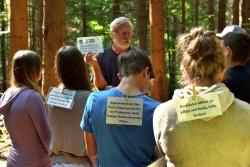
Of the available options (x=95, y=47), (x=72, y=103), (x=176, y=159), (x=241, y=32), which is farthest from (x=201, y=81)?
(x=95, y=47)

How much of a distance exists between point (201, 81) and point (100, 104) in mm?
761

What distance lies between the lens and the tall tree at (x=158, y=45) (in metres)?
9.48

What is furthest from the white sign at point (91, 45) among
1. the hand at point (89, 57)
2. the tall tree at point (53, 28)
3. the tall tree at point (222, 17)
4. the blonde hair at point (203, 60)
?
the tall tree at point (222, 17)

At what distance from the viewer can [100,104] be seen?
8.90 feet

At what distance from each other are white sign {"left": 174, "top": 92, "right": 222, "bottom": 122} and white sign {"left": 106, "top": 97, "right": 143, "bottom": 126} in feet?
1.71

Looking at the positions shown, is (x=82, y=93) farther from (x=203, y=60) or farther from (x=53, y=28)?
(x=53, y=28)

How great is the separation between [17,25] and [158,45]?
434cm

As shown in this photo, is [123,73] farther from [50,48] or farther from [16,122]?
[50,48]

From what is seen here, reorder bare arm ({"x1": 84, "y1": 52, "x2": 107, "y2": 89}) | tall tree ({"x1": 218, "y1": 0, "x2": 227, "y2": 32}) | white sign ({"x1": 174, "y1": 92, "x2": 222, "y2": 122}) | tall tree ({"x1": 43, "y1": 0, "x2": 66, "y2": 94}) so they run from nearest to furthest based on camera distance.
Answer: white sign ({"x1": 174, "y1": 92, "x2": 222, "y2": 122}) → bare arm ({"x1": 84, "y1": 52, "x2": 107, "y2": 89}) → tall tree ({"x1": 43, "y1": 0, "x2": 66, "y2": 94}) → tall tree ({"x1": 218, "y1": 0, "x2": 227, "y2": 32})

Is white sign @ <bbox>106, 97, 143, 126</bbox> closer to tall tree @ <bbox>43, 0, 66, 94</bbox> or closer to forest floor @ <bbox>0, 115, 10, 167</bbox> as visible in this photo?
tall tree @ <bbox>43, 0, 66, 94</bbox>

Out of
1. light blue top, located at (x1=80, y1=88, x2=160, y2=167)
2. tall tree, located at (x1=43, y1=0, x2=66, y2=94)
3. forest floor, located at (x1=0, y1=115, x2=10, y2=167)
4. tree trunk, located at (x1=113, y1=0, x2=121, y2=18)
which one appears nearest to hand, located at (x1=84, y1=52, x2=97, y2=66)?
light blue top, located at (x1=80, y1=88, x2=160, y2=167)

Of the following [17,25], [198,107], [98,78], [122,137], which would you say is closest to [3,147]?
[17,25]

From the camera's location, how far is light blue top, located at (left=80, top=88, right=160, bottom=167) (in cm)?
263

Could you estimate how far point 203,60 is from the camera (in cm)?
216
